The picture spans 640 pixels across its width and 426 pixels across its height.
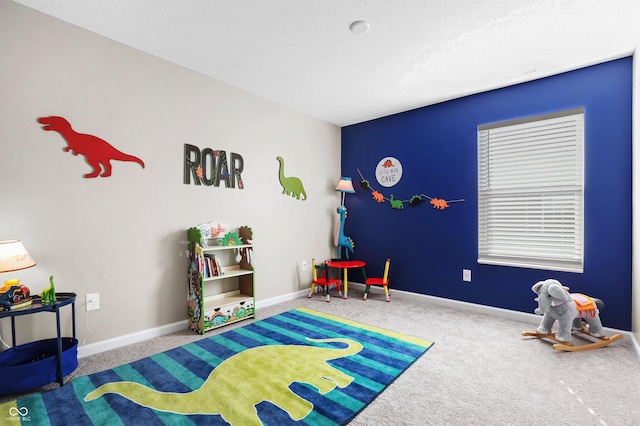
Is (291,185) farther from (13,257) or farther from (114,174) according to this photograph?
(13,257)

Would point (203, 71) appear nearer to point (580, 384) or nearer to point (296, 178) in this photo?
point (296, 178)

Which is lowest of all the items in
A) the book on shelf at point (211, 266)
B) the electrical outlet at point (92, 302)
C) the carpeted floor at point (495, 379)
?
the carpeted floor at point (495, 379)

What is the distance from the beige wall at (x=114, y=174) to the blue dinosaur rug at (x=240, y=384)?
622 millimetres

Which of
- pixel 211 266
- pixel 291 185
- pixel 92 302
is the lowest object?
pixel 92 302

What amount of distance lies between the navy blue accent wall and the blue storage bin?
10.7 feet

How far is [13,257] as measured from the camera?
1768 mm

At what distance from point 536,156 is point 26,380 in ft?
14.0

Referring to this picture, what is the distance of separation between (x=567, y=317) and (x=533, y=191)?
122cm

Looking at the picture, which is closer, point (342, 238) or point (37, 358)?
point (37, 358)

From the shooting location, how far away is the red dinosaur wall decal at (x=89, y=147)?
2.16 meters

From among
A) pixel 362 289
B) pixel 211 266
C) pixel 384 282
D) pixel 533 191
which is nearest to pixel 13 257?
pixel 211 266

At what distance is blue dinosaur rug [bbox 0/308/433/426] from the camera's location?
1606 millimetres

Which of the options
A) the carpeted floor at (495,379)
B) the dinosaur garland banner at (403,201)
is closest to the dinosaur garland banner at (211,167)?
the carpeted floor at (495,379)

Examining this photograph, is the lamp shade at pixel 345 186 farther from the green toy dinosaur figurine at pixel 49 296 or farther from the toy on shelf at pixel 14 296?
the toy on shelf at pixel 14 296
